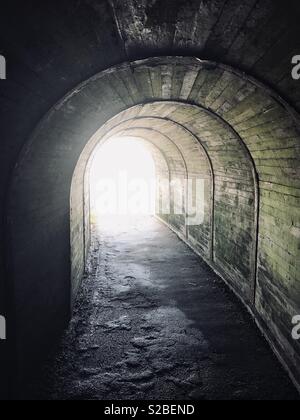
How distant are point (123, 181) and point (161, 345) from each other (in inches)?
826

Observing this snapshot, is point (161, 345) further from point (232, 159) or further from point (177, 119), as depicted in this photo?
point (177, 119)

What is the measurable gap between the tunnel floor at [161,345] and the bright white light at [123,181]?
9.04 meters

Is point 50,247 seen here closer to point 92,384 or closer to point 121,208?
point 92,384

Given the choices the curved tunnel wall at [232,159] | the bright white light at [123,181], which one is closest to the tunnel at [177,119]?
the curved tunnel wall at [232,159]

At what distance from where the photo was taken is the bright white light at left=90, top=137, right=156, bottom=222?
19.1 m

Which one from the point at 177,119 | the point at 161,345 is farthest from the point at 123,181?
the point at 161,345

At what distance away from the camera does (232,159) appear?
22.4 ft

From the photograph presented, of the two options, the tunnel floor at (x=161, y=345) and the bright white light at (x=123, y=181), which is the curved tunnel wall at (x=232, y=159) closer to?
the tunnel floor at (x=161, y=345)

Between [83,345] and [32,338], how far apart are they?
110cm

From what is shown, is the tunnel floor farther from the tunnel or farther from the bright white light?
the bright white light

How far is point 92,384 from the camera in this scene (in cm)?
441

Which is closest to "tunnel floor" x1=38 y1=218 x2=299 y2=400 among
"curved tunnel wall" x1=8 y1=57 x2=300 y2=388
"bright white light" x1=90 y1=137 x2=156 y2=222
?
"curved tunnel wall" x1=8 y1=57 x2=300 y2=388

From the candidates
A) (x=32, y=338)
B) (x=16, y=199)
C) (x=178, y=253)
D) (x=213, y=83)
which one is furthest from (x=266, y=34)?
(x=178, y=253)

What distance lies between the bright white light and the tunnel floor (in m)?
9.04
